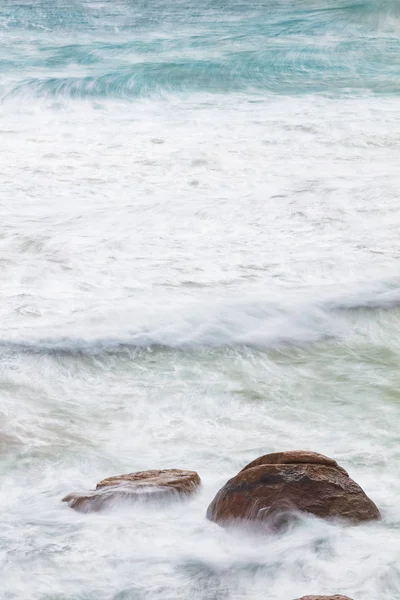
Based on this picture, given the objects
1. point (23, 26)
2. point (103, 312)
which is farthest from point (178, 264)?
point (23, 26)

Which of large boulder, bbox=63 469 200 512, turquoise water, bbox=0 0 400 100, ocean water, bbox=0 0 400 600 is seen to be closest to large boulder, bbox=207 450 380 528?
ocean water, bbox=0 0 400 600

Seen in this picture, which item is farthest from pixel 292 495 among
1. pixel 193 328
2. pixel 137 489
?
pixel 193 328

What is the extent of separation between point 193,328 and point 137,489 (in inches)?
68.3

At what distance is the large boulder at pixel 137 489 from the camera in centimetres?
264

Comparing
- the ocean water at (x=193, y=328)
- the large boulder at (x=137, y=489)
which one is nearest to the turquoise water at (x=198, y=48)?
the ocean water at (x=193, y=328)

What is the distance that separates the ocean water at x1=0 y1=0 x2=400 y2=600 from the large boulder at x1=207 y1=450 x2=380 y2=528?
5 cm

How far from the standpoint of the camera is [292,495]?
2.46 meters

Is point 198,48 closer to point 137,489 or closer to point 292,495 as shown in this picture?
point 137,489

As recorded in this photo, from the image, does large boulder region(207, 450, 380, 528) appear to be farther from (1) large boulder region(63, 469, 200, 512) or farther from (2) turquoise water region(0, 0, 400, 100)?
(2) turquoise water region(0, 0, 400, 100)

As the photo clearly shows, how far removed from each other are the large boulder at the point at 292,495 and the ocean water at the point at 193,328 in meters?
0.05

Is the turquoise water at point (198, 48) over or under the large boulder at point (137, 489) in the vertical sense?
over

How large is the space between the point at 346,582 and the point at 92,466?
1079 mm

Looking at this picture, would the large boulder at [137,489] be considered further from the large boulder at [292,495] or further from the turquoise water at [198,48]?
the turquoise water at [198,48]

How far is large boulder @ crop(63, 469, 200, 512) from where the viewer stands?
8.66 feet
